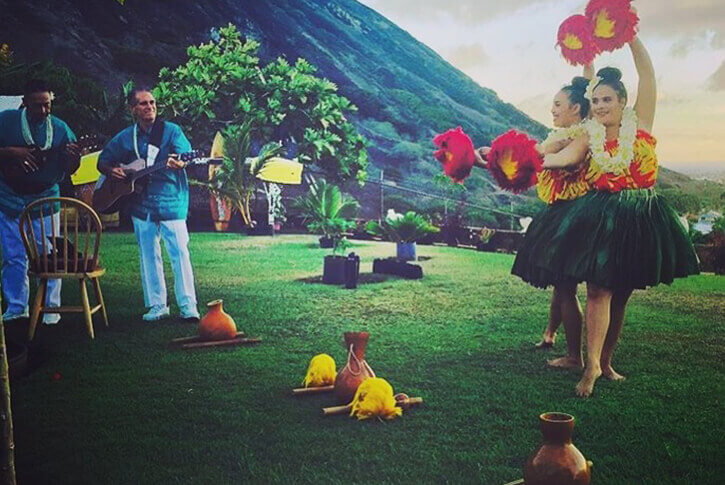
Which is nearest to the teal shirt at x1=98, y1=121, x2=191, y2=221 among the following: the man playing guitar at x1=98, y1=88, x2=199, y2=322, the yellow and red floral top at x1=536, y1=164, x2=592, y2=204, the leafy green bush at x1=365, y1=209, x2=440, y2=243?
the man playing guitar at x1=98, y1=88, x2=199, y2=322

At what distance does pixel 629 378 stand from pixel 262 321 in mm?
1771

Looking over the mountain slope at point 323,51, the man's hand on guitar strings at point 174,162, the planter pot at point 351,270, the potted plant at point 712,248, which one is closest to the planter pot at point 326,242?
the planter pot at point 351,270

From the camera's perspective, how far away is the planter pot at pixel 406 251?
14.4 ft

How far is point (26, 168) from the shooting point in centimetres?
389

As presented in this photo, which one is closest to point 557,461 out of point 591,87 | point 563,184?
point 563,184

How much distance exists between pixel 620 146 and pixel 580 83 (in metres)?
0.36

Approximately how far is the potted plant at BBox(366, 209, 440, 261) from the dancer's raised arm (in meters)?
1.30

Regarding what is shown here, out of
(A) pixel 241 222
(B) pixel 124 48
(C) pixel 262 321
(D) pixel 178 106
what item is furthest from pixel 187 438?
(B) pixel 124 48

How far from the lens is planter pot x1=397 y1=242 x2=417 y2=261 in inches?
172

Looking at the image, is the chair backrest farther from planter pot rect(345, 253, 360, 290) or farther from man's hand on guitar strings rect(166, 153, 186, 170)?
planter pot rect(345, 253, 360, 290)

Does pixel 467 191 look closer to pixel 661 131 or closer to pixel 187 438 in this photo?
pixel 661 131

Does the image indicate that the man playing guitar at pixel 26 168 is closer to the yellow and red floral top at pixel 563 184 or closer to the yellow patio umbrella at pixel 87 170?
the yellow patio umbrella at pixel 87 170

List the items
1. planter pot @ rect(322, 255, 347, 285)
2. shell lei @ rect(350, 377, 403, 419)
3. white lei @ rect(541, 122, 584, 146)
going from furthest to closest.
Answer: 1. planter pot @ rect(322, 255, 347, 285)
2. white lei @ rect(541, 122, 584, 146)
3. shell lei @ rect(350, 377, 403, 419)

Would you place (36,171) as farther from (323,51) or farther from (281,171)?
(323,51)
